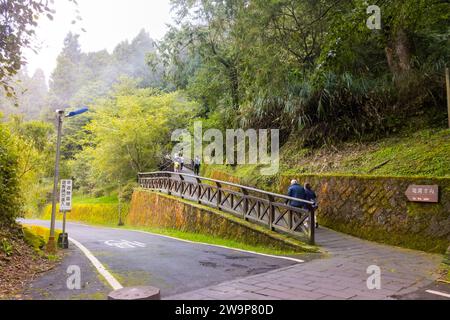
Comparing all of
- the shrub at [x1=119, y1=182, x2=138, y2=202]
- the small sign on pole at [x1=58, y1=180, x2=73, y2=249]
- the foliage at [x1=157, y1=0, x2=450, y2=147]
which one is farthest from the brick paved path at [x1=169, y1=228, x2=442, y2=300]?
the shrub at [x1=119, y1=182, x2=138, y2=202]

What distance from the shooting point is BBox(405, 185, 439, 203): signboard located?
306 inches

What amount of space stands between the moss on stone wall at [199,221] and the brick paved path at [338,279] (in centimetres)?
140

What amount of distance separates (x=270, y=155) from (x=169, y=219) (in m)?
5.68

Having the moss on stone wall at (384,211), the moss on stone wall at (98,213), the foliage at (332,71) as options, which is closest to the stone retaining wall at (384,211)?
the moss on stone wall at (384,211)

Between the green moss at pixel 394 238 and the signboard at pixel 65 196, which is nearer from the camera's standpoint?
the green moss at pixel 394 238

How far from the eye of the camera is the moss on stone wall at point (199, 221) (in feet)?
30.0

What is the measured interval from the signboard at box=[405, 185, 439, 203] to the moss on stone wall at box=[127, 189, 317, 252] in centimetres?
269

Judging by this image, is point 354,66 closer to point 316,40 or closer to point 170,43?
point 316,40

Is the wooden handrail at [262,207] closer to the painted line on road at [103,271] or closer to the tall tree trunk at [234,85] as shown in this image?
the painted line on road at [103,271]

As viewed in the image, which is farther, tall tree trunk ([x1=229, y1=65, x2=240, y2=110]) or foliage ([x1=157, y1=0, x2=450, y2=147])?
tall tree trunk ([x1=229, y1=65, x2=240, y2=110])

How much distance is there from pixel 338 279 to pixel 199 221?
8141 mm

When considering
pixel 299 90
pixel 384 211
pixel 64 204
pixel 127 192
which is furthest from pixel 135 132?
pixel 384 211

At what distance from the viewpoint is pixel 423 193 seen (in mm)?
7965

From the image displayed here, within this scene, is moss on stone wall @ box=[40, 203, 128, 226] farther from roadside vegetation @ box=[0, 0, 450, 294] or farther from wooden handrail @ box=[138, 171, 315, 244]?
wooden handrail @ box=[138, 171, 315, 244]
